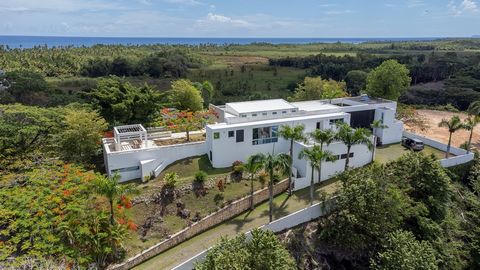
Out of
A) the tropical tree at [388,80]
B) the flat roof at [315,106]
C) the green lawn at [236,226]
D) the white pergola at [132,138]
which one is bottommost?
the green lawn at [236,226]

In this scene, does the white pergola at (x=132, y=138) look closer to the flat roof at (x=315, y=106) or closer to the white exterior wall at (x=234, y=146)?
the white exterior wall at (x=234, y=146)

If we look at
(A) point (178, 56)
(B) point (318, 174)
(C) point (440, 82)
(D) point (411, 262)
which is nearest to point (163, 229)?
(B) point (318, 174)

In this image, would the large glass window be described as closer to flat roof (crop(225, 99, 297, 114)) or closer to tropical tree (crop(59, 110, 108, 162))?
flat roof (crop(225, 99, 297, 114))

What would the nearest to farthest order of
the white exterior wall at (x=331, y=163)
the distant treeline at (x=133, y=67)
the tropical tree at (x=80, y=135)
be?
the tropical tree at (x=80, y=135), the white exterior wall at (x=331, y=163), the distant treeline at (x=133, y=67)

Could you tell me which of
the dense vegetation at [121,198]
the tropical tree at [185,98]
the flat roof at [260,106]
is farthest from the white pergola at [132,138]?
the tropical tree at [185,98]

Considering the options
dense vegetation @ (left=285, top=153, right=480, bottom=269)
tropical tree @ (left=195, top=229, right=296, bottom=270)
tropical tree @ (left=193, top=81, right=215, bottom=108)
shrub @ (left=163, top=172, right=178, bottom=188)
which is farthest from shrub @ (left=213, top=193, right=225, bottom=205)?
tropical tree @ (left=193, top=81, right=215, bottom=108)

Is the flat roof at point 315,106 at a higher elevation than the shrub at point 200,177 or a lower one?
higher

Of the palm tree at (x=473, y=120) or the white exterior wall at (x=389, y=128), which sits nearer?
the palm tree at (x=473, y=120)
